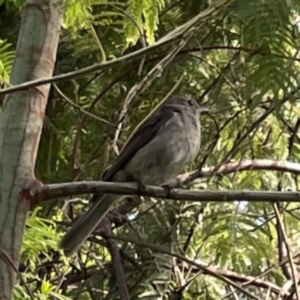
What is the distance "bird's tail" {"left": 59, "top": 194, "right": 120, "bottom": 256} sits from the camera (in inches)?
102

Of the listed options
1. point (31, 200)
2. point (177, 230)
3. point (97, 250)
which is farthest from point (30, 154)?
point (97, 250)

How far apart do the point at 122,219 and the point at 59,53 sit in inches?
27.9

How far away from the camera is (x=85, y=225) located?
9.04 feet

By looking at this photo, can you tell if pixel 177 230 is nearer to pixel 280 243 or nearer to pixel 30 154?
pixel 280 243

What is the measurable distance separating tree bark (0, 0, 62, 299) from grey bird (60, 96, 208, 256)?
914 millimetres

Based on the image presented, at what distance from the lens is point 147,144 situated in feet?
10.4

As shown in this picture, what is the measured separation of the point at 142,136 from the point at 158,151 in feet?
0.35

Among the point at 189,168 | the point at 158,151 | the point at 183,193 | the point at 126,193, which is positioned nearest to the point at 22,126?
the point at 126,193

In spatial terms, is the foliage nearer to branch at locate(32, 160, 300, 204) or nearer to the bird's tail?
the bird's tail

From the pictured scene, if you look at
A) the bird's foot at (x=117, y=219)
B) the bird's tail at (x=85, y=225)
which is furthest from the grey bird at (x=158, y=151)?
the bird's foot at (x=117, y=219)

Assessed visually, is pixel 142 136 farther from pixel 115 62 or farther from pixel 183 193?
pixel 115 62

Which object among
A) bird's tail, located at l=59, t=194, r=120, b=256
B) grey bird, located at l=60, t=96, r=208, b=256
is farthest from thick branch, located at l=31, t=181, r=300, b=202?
grey bird, located at l=60, t=96, r=208, b=256

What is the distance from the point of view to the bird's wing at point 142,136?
3.02m

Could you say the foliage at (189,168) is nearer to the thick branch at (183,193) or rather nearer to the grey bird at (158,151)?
the grey bird at (158,151)
